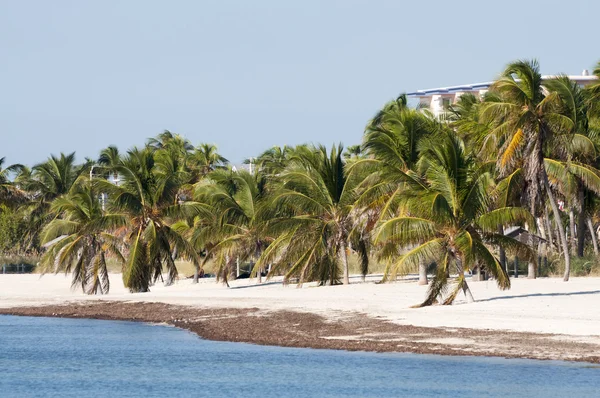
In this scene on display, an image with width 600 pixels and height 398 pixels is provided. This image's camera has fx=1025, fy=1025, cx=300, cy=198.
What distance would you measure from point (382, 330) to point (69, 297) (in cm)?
Answer: 2115

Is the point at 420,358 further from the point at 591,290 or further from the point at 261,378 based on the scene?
the point at 591,290

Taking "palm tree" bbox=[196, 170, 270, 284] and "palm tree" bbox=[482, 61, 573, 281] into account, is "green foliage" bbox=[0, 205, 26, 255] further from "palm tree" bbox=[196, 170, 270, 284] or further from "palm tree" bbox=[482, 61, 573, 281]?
"palm tree" bbox=[482, 61, 573, 281]

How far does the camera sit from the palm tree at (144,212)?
41.6m

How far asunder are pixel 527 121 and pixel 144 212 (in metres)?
15.8

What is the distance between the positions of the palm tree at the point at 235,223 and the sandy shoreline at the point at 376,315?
1802 mm

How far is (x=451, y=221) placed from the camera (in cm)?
2845

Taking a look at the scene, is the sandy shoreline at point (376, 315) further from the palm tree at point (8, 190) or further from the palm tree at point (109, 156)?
the palm tree at point (8, 190)

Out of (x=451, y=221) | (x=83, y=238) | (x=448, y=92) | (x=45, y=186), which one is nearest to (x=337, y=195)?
(x=83, y=238)

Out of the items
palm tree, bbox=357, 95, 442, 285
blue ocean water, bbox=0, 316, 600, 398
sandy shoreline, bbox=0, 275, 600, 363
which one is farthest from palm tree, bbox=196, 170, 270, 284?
blue ocean water, bbox=0, 316, 600, 398

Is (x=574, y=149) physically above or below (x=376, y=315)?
above

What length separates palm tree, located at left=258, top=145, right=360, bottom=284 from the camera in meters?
41.0

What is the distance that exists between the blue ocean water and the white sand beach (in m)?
3.44

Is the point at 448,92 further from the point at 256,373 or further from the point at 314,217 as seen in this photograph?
the point at 256,373

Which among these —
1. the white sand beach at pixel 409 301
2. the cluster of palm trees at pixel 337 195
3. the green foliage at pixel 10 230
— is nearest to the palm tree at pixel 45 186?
the green foliage at pixel 10 230
